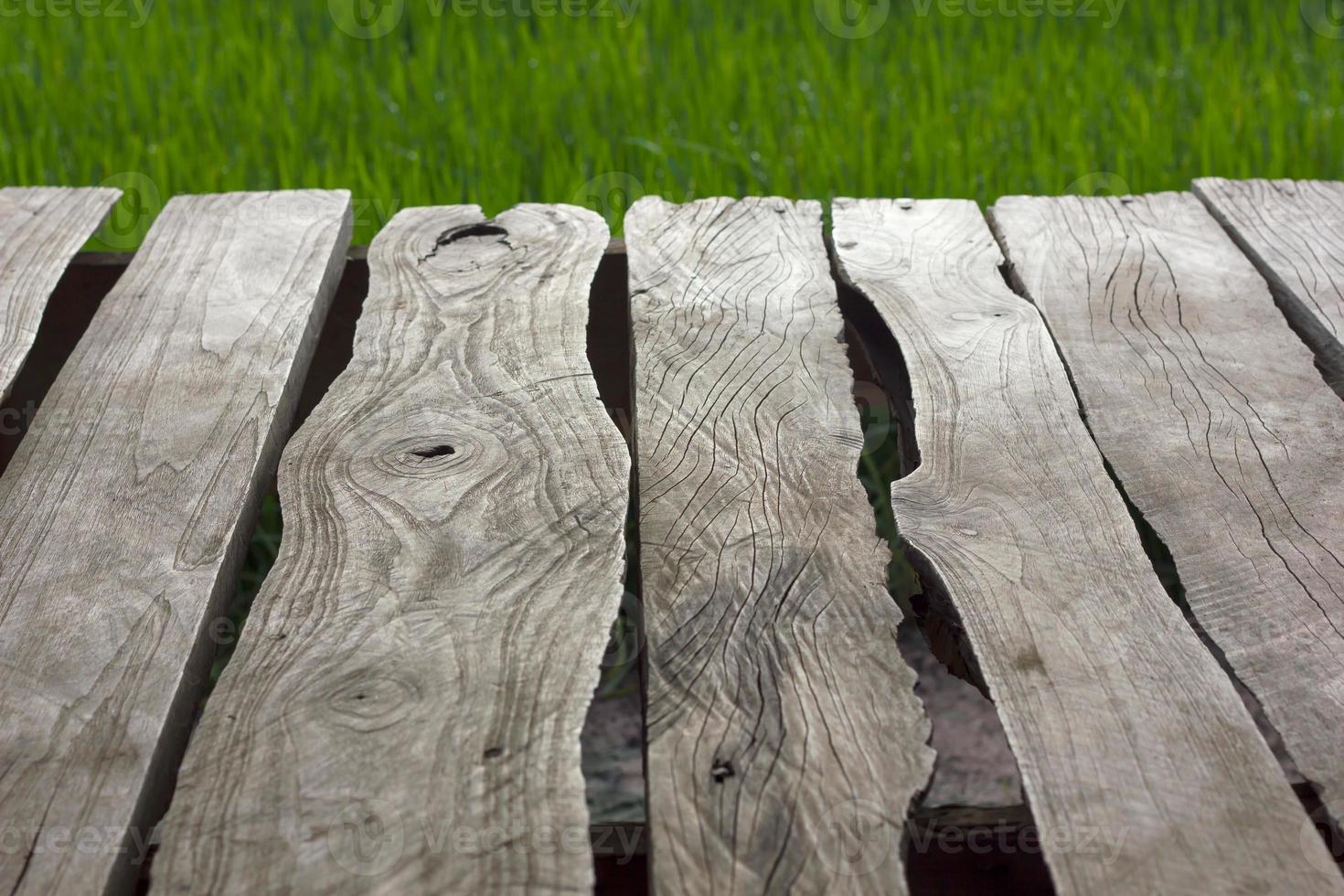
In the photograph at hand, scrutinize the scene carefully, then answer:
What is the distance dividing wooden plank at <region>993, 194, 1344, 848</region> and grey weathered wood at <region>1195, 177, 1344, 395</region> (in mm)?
38

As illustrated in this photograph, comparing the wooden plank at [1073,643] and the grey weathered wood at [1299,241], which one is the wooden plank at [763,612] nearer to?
the wooden plank at [1073,643]

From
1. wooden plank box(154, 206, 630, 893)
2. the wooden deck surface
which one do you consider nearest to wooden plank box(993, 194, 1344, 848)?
the wooden deck surface

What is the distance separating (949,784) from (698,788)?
149 centimetres

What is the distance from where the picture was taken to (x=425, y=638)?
3.43 ft

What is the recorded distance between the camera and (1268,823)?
88cm

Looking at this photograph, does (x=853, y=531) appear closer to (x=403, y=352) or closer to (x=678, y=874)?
(x=678, y=874)

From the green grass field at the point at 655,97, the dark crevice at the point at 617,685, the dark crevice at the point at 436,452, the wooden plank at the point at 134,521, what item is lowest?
the dark crevice at the point at 617,685

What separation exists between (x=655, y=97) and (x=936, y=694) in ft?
5.02

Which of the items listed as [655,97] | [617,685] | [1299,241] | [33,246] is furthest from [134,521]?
[655,97]

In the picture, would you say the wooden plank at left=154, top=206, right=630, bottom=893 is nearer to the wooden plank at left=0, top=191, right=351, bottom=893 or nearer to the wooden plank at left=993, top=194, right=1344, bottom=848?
the wooden plank at left=0, top=191, right=351, bottom=893

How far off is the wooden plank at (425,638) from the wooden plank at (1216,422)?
1.83 feet

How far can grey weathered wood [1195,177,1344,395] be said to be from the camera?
5.33 feet

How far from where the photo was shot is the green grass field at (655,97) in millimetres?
2582

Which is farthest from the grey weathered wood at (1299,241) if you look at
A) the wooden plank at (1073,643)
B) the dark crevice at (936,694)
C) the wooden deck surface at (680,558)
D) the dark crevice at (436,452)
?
the dark crevice at (436,452)
